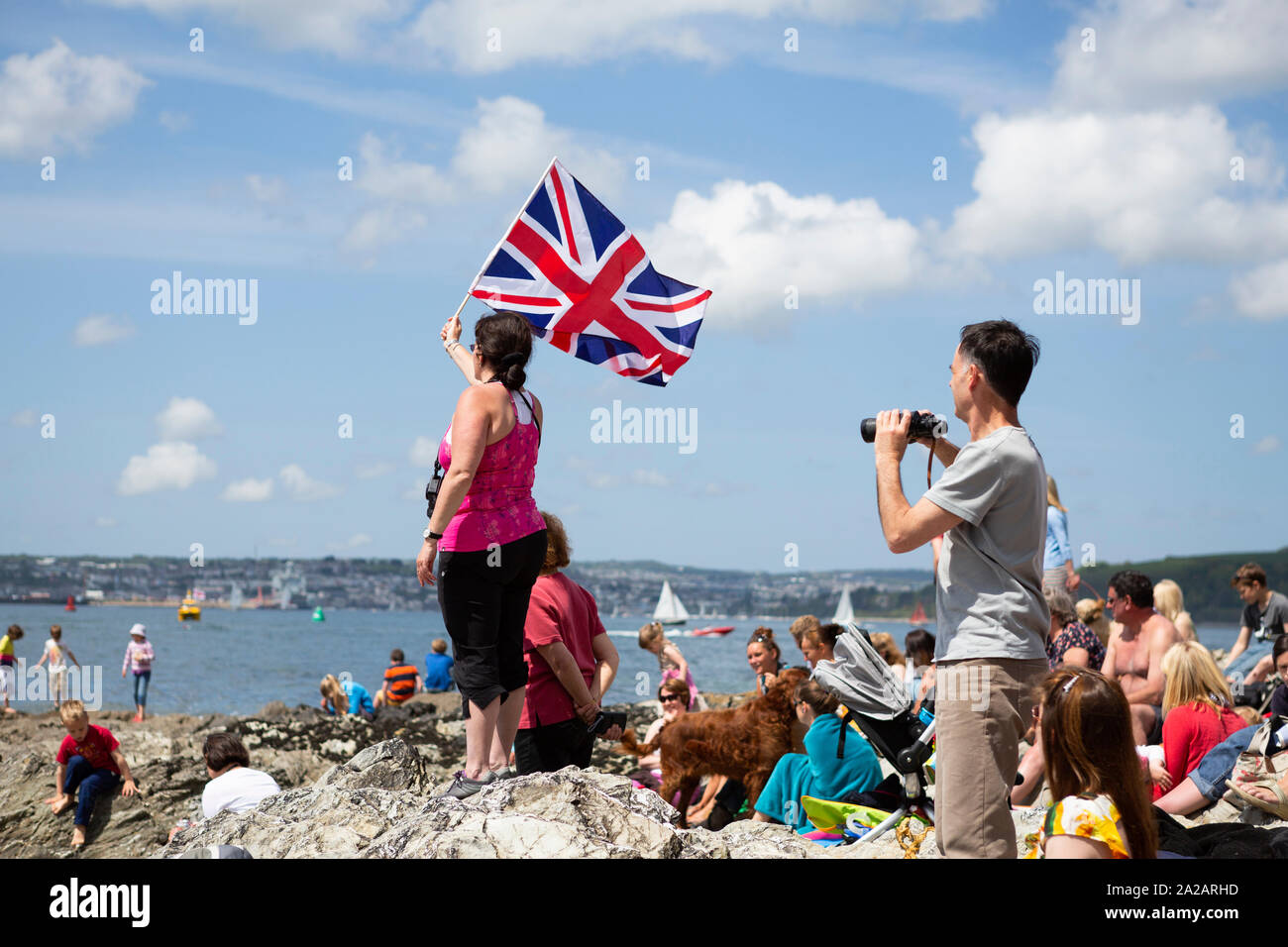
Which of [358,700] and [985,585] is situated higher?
[985,585]

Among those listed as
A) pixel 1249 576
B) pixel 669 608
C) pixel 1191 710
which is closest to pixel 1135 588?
pixel 1191 710

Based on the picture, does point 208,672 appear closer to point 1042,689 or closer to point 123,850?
point 123,850

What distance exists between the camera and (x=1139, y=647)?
25.7 ft

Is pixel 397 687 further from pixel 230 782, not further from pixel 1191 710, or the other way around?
pixel 1191 710

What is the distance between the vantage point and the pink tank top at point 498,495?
4711 mm

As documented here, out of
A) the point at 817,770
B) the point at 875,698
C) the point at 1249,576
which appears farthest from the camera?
the point at 1249,576

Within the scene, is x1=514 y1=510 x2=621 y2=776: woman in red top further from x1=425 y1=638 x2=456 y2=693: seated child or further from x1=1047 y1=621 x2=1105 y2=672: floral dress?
x1=425 y1=638 x2=456 y2=693: seated child

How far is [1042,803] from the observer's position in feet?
23.1

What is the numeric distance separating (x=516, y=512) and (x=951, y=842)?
7.31 ft

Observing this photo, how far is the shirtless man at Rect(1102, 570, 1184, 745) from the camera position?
7.63 metres

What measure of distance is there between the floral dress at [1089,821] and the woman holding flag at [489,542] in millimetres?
2344

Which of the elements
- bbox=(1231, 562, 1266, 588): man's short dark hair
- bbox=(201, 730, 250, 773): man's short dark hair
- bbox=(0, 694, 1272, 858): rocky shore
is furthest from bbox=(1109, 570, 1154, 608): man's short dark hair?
bbox=(201, 730, 250, 773): man's short dark hair

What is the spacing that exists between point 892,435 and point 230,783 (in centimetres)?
480
